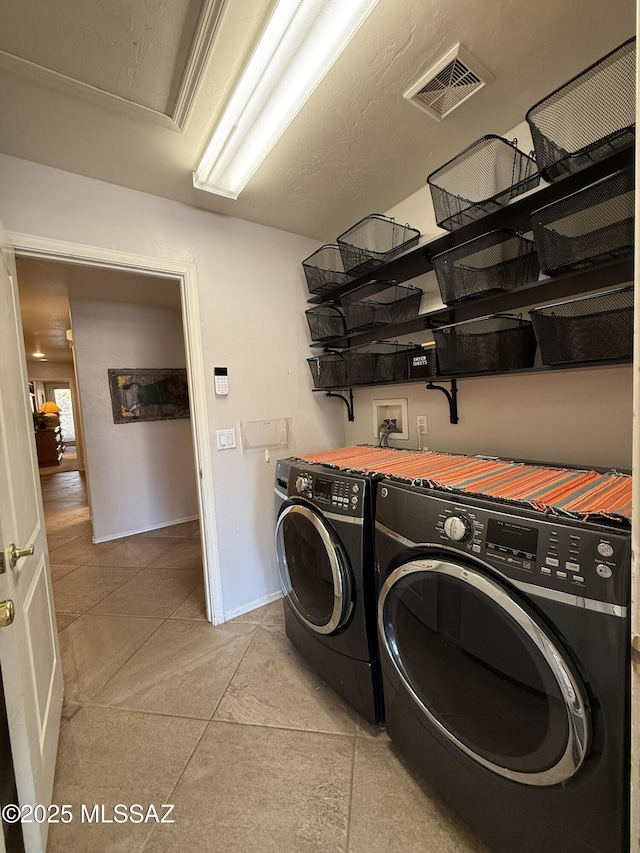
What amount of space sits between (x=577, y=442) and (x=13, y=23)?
232 centimetres

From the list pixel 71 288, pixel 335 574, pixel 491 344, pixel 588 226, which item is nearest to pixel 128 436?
pixel 71 288

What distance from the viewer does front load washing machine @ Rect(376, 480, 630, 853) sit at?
0.67 m

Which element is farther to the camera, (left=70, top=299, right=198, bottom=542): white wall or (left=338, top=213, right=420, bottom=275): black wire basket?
(left=70, top=299, right=198, bottom=542): white wall

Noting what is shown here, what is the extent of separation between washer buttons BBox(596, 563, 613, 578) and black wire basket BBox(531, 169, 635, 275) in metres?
0.92

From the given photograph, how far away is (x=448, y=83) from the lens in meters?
1.24

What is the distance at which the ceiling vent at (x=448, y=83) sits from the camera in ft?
3.80

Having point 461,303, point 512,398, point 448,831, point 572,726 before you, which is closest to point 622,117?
point 461,303

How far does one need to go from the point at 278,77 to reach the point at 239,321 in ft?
3.79

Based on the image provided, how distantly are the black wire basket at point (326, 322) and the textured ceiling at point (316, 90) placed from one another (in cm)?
66

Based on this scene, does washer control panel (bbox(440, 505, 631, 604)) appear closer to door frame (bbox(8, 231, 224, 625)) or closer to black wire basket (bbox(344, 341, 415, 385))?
black wire basket (bbox(344, 341, 415, 385))

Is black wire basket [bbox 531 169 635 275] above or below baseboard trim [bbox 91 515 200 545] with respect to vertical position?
above

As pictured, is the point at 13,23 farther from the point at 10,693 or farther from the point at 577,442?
the point at 577,442

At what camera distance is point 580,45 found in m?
1.13

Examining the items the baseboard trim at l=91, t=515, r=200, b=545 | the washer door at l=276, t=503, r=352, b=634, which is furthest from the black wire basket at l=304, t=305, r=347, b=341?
the baseboard trim at l=91, t=515, r=200, b=545
